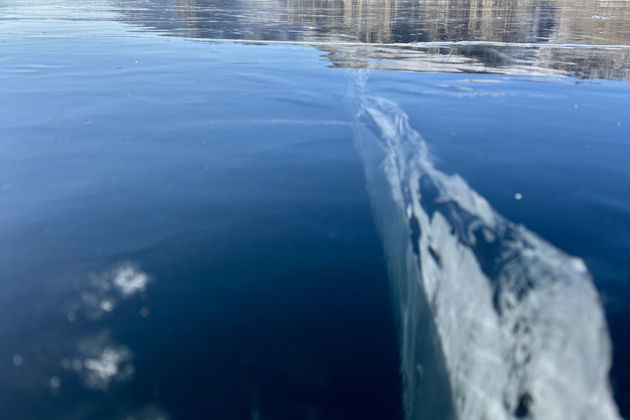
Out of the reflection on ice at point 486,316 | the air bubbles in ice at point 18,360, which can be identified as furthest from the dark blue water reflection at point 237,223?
the reflection on ice at point 486,316

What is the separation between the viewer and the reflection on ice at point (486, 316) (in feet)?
7.42

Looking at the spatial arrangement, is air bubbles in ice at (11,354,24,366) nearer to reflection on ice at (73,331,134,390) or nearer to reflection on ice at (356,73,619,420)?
reflection on ice at (73,331,134,390)

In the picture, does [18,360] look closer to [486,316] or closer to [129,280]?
[129,280]

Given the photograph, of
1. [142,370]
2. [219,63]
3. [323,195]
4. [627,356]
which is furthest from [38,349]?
[219,63]

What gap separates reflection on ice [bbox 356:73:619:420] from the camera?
7.42 feet

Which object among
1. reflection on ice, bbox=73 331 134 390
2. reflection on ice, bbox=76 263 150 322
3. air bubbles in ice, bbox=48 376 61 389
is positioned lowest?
air bubbles in ice, bbox=48 376 61 389

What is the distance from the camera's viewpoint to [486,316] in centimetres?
270

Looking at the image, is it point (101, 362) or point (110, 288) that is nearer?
point (101, 362)

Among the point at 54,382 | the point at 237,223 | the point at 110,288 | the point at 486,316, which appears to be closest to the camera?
the point at 54,382

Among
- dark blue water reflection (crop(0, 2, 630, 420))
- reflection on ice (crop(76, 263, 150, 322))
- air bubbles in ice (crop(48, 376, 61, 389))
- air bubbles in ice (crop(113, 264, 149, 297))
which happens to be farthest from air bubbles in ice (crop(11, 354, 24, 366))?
air bubbles in ice (crop(113, 264, 149, 297))

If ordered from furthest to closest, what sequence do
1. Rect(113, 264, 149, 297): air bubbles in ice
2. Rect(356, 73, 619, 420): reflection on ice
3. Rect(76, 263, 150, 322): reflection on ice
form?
1. Rect(113, 264, 149, 297): air bubbles in ice
2. Rect(76, 263, 150, 322): reflection on ice
3. Rect(356, 73, 619, 420): reflection on ice

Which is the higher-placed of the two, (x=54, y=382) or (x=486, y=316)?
(x=486, y=316)

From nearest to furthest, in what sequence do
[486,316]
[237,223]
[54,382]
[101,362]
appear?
[54,382] < [101,362] < [486,316] < [237,223]

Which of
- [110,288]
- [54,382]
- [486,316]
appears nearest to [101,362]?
[54,382]
